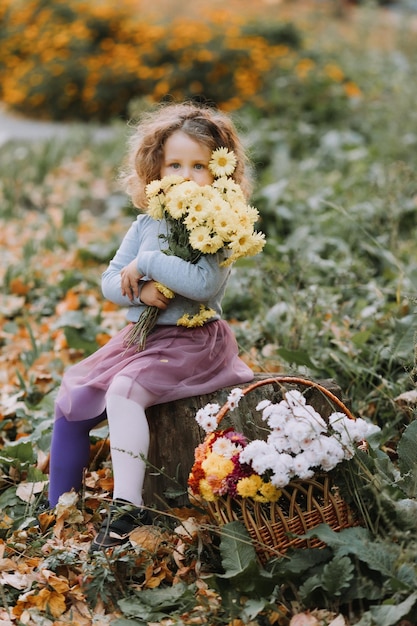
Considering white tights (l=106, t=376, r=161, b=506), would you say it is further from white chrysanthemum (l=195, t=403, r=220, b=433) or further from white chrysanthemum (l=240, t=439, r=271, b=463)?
white chrysanthemum (l=240, t=439, r=271, b=463)

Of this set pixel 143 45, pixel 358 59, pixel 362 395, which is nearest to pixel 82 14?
pixel 143 45

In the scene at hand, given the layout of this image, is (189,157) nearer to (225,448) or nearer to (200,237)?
(200,237)

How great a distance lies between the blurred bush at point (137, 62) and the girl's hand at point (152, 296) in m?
6.37

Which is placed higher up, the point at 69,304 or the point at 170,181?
the point at 170,181

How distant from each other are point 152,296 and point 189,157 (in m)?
0.47

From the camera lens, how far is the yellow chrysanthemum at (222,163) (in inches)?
113

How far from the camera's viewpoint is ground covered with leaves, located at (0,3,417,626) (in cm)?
233

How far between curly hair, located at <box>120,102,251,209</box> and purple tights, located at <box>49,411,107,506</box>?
2.56 ft

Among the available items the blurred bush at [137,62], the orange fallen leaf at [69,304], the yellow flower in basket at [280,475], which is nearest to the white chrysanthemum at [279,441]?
the yellow flower in basket at [280,475]

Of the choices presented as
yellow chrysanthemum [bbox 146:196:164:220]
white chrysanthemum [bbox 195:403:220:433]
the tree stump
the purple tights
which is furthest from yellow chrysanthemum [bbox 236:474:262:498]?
yellow chrysanthemum [bbox 146:196:164:220]

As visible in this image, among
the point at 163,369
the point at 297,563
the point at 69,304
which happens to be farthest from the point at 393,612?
the point at 69,304

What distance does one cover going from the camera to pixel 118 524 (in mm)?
2627

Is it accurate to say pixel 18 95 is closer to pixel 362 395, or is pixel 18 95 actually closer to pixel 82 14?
pixel 82 14

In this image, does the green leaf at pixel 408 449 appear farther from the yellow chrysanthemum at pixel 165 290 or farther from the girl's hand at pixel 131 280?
the girl's hand at pixel 131 280
